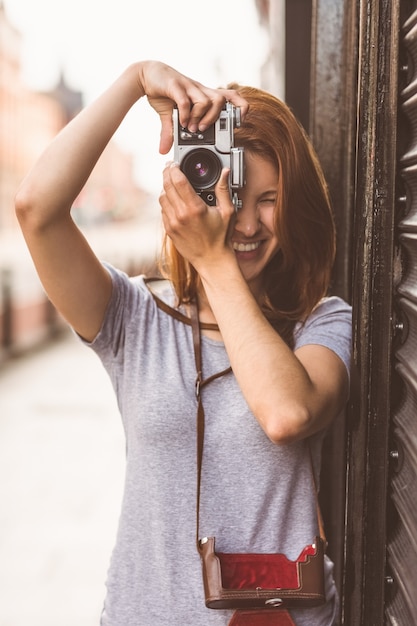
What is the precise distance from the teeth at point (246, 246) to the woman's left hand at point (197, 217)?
158 millimetres

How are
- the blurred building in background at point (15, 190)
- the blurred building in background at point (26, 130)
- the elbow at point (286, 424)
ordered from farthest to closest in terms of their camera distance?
the blurred building in background at point (26, 130) < the blurred building in background at point (15, 190) < the elbow at point (286, 424)

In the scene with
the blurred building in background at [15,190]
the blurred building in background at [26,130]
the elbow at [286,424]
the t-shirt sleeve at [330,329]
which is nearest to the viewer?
the elbow at [286,424]

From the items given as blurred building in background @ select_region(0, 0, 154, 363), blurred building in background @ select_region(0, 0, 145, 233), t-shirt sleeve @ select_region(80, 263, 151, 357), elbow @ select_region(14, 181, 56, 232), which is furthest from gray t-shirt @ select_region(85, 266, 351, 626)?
blurred building in background @ select_region(0, 0, 145, 233)

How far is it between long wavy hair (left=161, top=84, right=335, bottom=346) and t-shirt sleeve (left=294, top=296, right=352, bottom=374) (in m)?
0.03

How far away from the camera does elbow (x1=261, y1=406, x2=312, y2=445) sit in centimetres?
135

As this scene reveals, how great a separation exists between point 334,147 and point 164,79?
0.66 m

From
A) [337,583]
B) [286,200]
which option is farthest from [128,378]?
[337,583]

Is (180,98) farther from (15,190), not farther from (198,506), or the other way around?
(15,190)

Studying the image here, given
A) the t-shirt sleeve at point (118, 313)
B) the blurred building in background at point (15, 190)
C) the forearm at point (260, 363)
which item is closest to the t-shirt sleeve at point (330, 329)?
the forearm at point (260, 363)

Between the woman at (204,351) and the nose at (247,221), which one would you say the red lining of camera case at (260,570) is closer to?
the woman at (204,351)

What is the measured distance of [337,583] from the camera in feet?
6.37

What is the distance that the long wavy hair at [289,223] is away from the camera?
5.30ft

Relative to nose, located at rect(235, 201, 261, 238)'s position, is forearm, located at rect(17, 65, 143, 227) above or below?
above

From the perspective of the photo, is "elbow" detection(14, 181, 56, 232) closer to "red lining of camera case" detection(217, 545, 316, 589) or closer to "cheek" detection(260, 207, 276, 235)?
"cheek" detection(260, 207, 276, 235)
